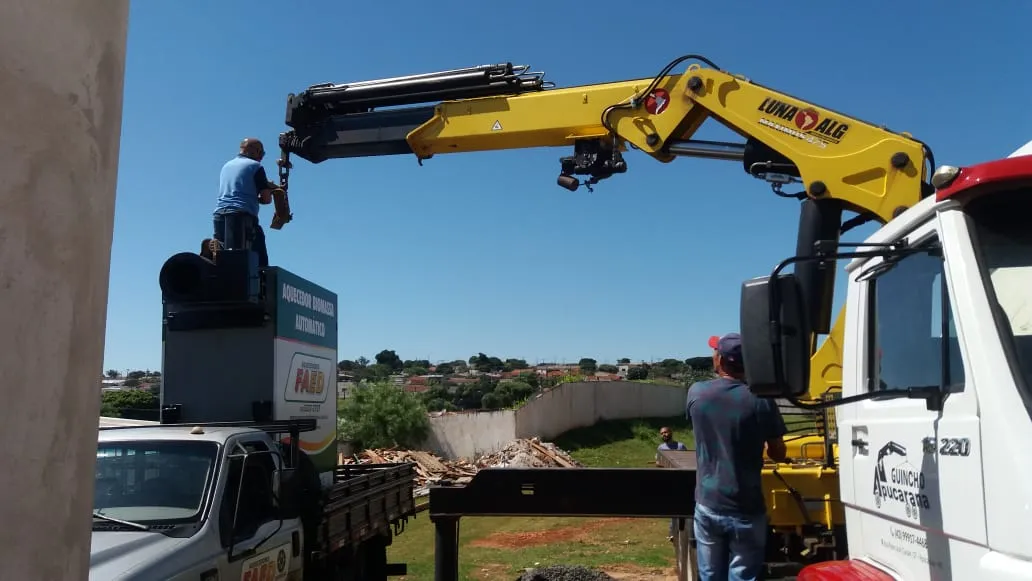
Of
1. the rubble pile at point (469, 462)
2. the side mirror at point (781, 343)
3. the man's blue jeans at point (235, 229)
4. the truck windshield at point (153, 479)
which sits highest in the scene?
the man's blue jeans at point (235, 229)

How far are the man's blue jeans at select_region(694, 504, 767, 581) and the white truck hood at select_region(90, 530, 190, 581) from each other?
2.88 metres

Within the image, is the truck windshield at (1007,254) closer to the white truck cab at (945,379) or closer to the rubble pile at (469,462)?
the white truck cab at (945,379)

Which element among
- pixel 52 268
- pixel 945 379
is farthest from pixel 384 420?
pixel 52 268

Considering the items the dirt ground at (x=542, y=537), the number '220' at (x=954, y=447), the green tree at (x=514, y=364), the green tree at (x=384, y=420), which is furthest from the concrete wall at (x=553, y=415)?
the green tree at (x=514, y=364)

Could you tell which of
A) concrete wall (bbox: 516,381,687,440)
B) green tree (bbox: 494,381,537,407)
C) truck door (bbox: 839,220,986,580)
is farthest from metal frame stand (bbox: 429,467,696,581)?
green tree (bbox: 494,381,537,407)

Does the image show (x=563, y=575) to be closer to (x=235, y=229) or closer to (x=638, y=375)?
(x=235, y=229)

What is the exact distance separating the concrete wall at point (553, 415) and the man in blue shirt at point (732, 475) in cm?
2447

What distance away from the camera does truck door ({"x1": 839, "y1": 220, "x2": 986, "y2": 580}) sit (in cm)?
239

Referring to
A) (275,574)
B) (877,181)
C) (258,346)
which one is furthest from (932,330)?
(258,346)

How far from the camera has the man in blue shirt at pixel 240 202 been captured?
7.51 meters

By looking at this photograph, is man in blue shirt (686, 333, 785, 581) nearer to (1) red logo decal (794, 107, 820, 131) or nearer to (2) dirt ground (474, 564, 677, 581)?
(1) red logo decal (794, 107, 820, 131)

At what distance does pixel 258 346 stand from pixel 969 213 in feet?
20.3

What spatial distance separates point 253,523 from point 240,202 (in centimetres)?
337

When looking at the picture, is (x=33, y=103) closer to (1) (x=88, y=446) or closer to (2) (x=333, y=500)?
(1) (x=88, y=446)
